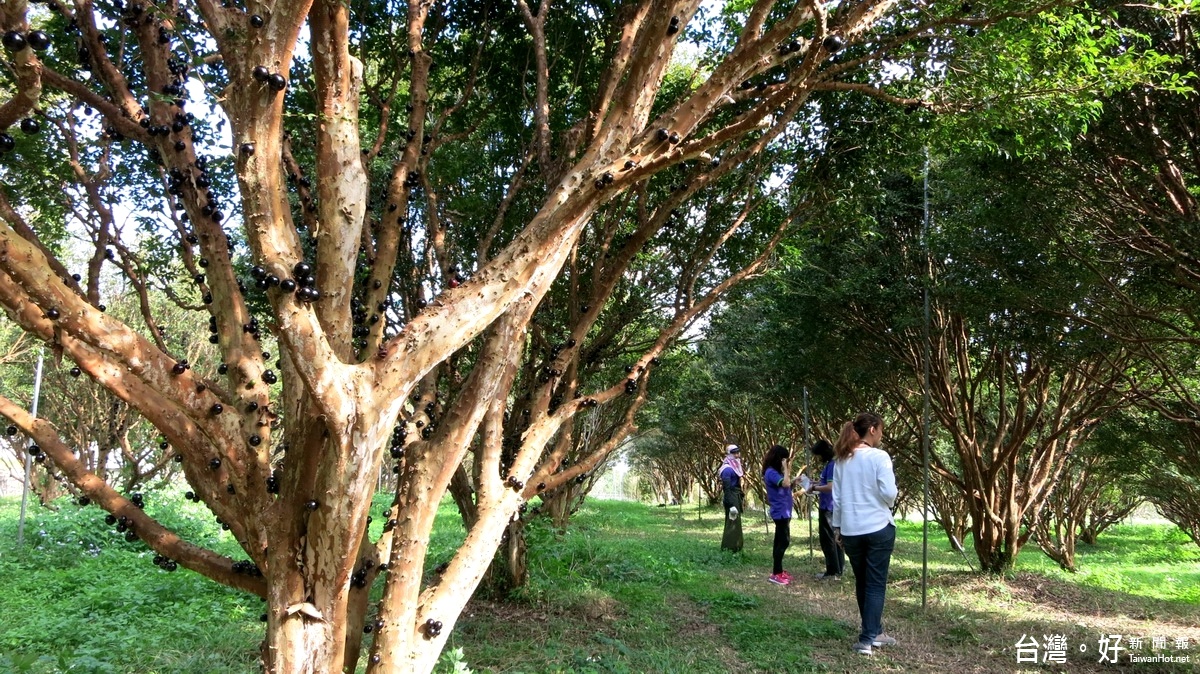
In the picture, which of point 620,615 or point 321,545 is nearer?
point 321,545

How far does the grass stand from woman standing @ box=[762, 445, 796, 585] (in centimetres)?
26

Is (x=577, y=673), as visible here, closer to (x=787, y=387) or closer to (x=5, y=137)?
(x=5, y=137)

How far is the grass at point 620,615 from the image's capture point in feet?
17.4

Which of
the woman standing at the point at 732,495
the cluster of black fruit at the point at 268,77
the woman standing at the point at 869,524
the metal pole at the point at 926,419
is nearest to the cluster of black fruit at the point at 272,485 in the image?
the cluster of black fruit at the point at 268,77

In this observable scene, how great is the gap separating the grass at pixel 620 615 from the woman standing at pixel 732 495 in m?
0.39

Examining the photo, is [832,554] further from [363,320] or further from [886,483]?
[363,320]

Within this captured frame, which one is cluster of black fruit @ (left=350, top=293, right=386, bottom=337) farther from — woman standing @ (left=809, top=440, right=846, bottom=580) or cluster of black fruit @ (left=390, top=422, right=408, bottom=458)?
woman standing @ (left=809, top=440, right=846, bottom=580)

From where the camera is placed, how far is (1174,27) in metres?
5.75

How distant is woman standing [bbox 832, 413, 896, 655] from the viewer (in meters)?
5.64

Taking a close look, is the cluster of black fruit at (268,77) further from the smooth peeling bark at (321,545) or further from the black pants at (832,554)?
the black pants at (832,554)

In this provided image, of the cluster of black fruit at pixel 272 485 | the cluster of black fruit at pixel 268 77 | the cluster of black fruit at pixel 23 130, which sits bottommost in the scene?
the cluster of black fruit at pixel 272 485

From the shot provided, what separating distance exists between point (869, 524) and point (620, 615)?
2.57m

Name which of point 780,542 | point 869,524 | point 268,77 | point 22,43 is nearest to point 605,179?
point 268,77

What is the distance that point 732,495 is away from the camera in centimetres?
1148
